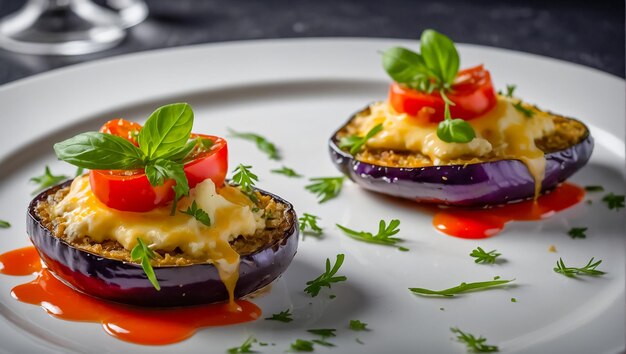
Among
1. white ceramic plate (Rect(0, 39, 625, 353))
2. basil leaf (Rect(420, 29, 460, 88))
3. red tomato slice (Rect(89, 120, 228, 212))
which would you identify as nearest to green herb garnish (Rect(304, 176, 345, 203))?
white ceramic plate (Rect(0, 39, 625, 353))

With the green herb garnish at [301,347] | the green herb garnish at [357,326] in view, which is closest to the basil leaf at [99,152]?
the green herb garnish at [301,347]

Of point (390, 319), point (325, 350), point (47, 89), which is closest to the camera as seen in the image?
point (325, 350)

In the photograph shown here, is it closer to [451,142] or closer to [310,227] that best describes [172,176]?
[310,227]

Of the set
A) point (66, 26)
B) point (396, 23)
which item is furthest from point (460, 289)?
point (66, 26)

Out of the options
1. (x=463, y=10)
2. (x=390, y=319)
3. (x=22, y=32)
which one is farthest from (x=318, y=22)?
(x=390, y=319)

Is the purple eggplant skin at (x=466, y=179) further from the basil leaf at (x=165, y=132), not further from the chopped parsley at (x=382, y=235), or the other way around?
the basil leaf at (x=165, y=132)

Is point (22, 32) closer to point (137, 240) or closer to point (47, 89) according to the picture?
point (47, 89)
